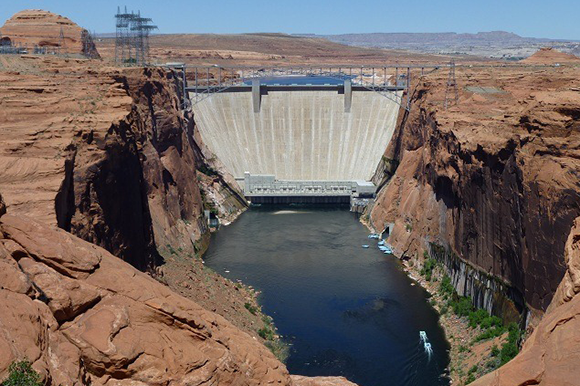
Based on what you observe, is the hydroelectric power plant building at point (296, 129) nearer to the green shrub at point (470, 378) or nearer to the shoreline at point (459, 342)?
the shoreline at point (459, 342)

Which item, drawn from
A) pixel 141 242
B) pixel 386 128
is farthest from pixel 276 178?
pixel 141 242

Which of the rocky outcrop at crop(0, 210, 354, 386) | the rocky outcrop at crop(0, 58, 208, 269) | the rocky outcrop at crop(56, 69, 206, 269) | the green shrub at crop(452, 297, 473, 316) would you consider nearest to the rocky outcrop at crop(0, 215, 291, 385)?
the rocky outcrop at crop(0, 210, 354, 386)

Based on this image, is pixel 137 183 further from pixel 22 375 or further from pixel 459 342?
pixel 22 375

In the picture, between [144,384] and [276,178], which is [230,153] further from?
[144,384]

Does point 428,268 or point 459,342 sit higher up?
point 428,268

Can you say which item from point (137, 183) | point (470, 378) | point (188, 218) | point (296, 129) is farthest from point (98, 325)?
point (296, 129)

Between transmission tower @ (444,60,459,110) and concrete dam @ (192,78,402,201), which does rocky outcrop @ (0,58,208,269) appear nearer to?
concrete dam @ (192,78,402,201)
